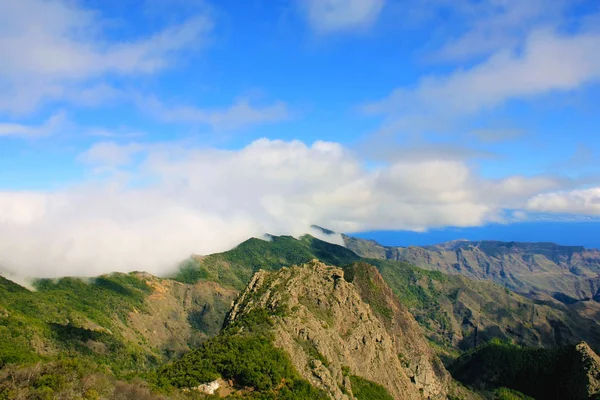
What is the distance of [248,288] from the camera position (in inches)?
6762

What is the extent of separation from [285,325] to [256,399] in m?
35.3

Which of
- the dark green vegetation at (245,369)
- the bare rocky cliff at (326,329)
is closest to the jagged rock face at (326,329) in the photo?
the bare rocky cliff at (326,329)

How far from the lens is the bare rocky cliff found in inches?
5094

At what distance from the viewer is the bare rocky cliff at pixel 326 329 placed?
5094 inches

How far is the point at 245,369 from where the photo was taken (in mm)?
108312

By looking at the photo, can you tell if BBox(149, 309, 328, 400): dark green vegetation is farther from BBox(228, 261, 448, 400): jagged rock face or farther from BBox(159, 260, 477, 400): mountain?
BBox(228, 261, 448, 400): jagged rock face

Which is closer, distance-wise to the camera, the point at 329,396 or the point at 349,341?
the point at 329,396

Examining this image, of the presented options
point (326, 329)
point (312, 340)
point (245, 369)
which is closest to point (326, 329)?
point (326, 329)

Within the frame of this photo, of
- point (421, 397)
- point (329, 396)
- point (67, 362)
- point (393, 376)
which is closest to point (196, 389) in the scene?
point (67, 362)

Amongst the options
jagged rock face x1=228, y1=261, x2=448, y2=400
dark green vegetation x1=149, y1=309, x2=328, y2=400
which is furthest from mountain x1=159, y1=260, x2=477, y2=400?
dark green vegetation x1=149, y1=309, x2=328, y2=400

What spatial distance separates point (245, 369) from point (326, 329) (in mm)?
51723

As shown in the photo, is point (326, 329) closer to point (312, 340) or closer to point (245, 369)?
point (312, 340)

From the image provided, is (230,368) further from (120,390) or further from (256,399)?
(120,390)

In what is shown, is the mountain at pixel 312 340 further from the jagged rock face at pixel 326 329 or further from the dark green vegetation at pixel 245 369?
the dark green vegetation at pixel 245 369
